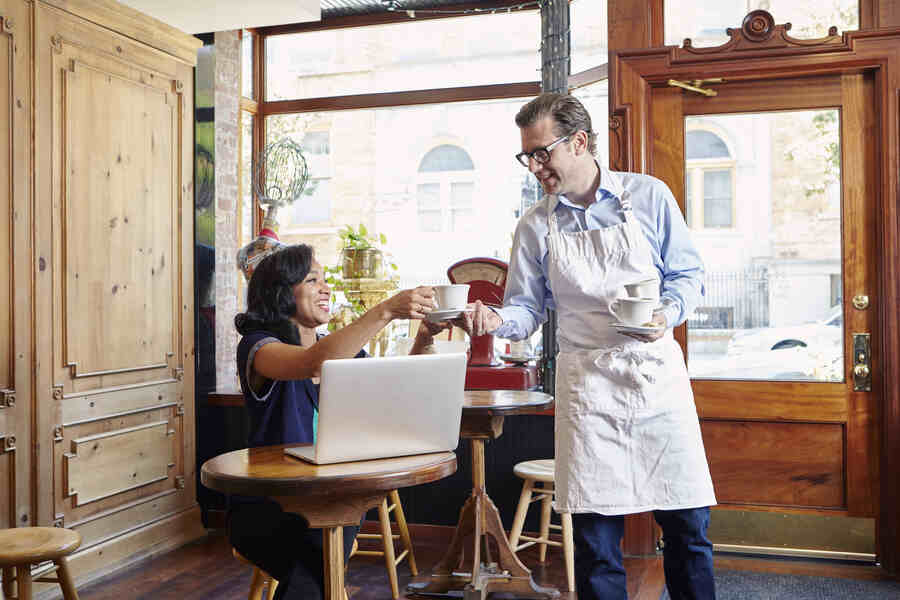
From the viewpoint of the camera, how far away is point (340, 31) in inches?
231

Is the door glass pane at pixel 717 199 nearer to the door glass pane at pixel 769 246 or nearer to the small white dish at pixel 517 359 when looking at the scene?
the door glass pane at pixel 769 246

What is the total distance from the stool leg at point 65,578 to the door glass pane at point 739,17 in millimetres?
3263

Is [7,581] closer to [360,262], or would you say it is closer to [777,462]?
[360,262]

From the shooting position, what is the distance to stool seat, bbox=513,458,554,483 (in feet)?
11.4

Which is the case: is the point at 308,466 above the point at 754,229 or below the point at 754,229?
below

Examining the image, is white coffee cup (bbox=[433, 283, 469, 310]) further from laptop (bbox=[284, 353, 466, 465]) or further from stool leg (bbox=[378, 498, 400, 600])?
stool leg (bbox=[378, 498, 400, 600])

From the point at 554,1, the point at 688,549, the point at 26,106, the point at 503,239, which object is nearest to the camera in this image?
the point at 688,549

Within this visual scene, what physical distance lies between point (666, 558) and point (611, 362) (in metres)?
0.52

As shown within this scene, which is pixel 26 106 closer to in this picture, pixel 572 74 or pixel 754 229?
pixel 572 74

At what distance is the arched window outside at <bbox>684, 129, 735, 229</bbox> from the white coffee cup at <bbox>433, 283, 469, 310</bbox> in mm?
2052

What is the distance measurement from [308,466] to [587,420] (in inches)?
28.8

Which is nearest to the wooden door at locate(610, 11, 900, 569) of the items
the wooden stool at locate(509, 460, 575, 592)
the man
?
the wooden stool at locate(509, 460, 575, 592)

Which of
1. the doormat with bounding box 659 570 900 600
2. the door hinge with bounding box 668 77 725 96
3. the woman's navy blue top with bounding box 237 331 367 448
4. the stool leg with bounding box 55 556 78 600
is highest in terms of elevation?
the door hinge with bounding box 668 77 725 96

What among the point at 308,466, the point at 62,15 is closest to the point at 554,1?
the point at 62,15
